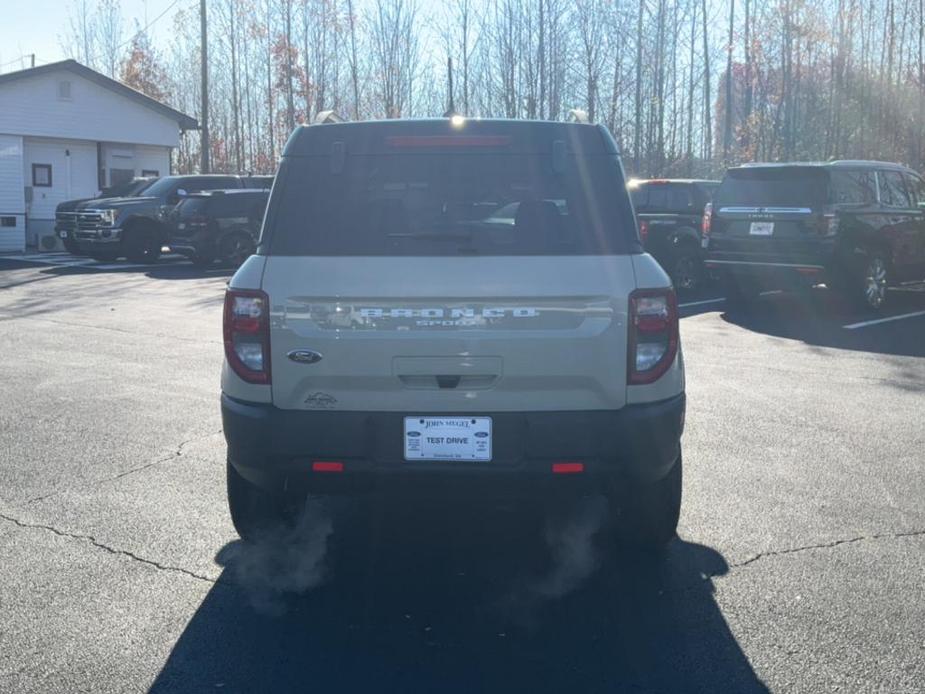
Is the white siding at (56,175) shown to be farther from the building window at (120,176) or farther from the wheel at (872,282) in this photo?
the wheel at (872,282)

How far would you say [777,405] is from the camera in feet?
25.6

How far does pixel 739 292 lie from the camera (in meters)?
14.4

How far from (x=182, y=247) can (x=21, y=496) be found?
16.6 m

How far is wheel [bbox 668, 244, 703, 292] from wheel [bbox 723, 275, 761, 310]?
126 centimetres

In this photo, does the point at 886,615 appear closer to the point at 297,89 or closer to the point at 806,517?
the point at 806,517

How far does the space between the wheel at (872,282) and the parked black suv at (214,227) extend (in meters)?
12.4

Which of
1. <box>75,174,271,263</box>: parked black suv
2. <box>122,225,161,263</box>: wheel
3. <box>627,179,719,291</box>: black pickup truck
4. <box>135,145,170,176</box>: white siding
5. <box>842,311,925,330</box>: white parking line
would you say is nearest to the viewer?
<box>842,311,925,330</box>: white parking line

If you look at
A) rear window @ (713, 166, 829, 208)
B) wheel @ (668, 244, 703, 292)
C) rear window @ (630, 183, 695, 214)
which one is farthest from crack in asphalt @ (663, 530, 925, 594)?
rear window @ (630, 183, 695, 214)

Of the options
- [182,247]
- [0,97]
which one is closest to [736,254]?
[182,247]

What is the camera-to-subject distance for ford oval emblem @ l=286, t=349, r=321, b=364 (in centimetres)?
387

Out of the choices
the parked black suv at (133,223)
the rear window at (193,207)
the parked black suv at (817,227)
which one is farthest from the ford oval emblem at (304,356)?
the parked black suv at (133,223)

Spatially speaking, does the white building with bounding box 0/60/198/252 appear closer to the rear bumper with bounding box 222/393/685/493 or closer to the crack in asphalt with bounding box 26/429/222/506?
the crack in asphalt with bounding box 26/429/222/506

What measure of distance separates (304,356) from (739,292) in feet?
37.7

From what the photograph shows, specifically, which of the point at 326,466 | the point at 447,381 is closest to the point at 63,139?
the point at 326,466
